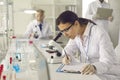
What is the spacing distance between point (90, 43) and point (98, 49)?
96 mm

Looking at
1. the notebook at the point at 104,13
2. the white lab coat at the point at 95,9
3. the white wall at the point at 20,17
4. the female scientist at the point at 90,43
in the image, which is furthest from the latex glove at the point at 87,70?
the white wall at the point at 20,17

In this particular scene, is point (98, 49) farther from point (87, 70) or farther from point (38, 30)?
point (38, 30)

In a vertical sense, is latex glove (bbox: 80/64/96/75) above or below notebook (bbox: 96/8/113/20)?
below

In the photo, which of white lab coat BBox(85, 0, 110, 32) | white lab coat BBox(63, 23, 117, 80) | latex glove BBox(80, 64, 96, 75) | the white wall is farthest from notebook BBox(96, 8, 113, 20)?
latex glove BBox(80, 64, 96, 75)

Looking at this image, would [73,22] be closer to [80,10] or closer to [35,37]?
[35,37]

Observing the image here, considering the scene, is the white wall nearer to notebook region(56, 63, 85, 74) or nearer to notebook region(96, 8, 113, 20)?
notebook region(96, 8, 113, 20)

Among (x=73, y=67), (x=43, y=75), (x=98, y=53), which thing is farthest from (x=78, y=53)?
(x=43, y=75)

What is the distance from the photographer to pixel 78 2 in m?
6.17

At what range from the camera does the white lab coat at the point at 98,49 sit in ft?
6.70

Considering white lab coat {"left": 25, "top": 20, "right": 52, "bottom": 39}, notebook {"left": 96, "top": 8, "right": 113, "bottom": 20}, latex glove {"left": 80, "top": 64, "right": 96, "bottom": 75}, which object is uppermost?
notebook {"left": 96, "top": 8, "right": 113, "bottom": 20}

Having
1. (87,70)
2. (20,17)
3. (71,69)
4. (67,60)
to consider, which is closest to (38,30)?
(20,17)

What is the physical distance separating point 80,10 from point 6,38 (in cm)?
356

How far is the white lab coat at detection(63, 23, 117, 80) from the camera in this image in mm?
2043

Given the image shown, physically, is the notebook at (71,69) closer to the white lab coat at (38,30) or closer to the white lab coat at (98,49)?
the white lab coat at (98,49)
